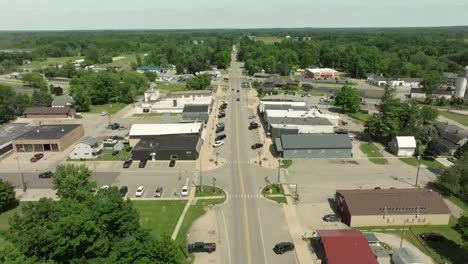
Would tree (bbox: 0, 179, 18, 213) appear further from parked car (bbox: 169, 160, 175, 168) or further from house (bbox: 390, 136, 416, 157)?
house (bbox: 390, 136, 416, 157)

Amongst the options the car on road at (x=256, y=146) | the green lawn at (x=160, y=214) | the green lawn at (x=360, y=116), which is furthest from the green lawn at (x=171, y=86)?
the green lawn at (x=160, y=214)

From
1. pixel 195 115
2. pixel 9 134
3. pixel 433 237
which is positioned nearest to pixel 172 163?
pixel 195 115

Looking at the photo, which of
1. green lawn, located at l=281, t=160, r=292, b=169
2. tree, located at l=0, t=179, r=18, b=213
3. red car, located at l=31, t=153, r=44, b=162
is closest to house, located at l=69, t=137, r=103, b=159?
red car, located at l=31, t=153, r=44, b=162

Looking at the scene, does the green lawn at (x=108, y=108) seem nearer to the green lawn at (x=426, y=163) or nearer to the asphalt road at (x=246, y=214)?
the asphalt road at (x=246, y=214)

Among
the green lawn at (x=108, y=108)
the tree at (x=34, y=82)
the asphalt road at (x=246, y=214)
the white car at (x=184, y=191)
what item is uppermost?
the tree at (x=34, y=82)

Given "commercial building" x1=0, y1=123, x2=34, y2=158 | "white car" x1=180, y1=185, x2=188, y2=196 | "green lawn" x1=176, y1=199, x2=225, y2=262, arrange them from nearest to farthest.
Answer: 1. "green lawn" x1=176, y1=199, x2=225, y2=262
2. "white car" x1=180, y1=185, x2=188, y2=196
3. "commercial building" x1=0, y1=123, x2=34, y2=158

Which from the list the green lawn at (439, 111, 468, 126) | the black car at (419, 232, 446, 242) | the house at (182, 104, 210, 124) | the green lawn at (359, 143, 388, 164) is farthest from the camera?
the green lawn at (439, 111, 468, 126)
